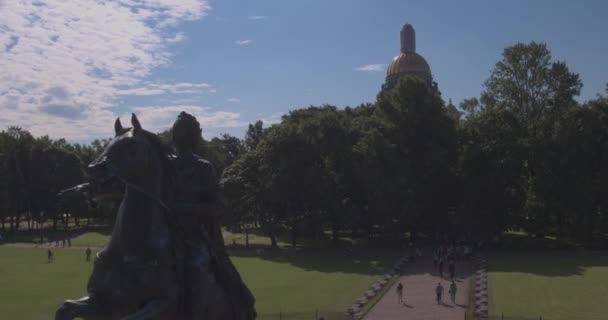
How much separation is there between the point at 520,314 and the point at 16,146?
61284mm

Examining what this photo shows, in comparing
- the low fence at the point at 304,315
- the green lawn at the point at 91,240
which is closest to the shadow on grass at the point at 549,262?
the low fence at the point at 304,315

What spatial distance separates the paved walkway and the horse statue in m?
16.7

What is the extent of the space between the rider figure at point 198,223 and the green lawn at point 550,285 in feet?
53.1

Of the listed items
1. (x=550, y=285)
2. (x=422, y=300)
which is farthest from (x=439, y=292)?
(x=550, y=285)

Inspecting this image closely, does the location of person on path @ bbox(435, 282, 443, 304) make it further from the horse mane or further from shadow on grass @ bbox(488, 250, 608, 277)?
the horse mane

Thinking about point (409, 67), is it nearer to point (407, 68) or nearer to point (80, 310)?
point (407, 68)

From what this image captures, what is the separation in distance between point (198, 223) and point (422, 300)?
19.9m

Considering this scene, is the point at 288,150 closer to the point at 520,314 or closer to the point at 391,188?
the point at 391,188

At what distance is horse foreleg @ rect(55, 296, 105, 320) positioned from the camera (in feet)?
25.8

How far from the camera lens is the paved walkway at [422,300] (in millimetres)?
23906

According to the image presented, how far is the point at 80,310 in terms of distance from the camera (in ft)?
26.2

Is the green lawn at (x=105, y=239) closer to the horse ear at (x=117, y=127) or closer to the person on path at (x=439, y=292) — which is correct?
the person on path at (x=439, y=292)

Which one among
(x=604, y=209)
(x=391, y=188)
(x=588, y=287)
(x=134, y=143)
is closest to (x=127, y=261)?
(x=134, y=143)

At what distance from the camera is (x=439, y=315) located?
23750 mm
